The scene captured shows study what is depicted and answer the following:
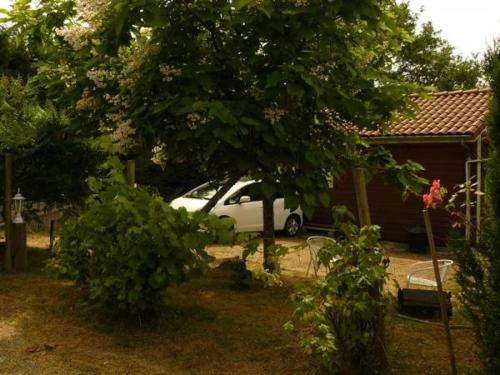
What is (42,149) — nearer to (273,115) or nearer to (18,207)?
(18,207)

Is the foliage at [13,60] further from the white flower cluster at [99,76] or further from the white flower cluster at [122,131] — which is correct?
the white flower cluster at [122,131]

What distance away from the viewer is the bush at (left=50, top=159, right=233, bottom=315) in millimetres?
5398

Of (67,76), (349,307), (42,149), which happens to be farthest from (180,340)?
(42,149)

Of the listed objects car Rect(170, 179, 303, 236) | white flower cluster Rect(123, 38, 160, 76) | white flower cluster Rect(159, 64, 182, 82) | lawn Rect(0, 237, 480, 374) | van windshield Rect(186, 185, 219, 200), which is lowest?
lawn Rect(0, 237, 480, 374)

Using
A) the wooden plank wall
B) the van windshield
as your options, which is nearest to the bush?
the wooden plank wall

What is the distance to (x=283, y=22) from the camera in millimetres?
5660

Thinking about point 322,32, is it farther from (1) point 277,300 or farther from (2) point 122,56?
(1) point 277,300

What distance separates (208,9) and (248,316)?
3392 mm

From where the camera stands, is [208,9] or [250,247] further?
[208,9]

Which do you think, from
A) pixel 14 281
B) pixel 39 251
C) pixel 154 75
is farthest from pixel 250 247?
pixel 39 251

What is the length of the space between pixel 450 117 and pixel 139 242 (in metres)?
10.9

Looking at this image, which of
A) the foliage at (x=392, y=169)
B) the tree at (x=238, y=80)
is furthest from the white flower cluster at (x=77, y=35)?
the foliage at (x=392, y=169)

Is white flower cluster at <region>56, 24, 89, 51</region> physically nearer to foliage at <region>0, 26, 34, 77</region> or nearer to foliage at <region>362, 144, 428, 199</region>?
foliage at <region>362, 144, 428, 199</region>

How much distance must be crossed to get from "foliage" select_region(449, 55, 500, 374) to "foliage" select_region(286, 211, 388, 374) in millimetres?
631
